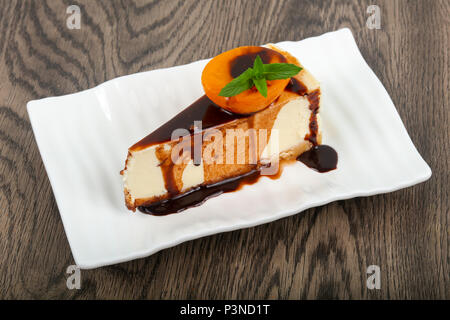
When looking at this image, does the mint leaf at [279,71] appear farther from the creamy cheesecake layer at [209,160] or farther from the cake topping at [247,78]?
the creamy cheesecake layer at [209,160]

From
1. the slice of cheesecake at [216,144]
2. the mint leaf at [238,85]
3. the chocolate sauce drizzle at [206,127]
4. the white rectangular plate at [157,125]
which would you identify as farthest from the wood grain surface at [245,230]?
the mint leaf at [238,85]

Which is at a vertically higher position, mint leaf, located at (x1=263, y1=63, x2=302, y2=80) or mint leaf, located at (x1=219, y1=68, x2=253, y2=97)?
mint leaf, located at (x1=263, y1=63, x2=302, y2=80)

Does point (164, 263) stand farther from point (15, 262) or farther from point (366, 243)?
point (366, 243)

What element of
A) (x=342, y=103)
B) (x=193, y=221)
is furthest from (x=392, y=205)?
(x=193, y=221)

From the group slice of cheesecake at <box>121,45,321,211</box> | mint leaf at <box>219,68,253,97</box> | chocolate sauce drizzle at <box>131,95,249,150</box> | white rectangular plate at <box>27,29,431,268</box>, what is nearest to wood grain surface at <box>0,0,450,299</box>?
white rectangular plate at <box>27,29,431,268</box>

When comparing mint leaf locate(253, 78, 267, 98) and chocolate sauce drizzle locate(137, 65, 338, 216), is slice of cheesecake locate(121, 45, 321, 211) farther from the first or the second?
mint leaf locate(253, 78, 267, 98)

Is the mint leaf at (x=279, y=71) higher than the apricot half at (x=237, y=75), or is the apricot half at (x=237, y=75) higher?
the mint leaf at (x=279, y=71)

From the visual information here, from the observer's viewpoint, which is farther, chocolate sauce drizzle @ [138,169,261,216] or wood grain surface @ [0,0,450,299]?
chocolate sauce drizzle @ [138,169,261,216]

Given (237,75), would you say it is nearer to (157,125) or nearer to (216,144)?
(216,144)
